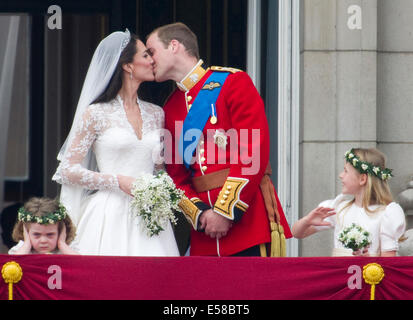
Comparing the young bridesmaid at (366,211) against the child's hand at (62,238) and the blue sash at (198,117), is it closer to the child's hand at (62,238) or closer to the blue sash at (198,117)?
the blue sash at (198,117)

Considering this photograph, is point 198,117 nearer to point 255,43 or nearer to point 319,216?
point 319,216

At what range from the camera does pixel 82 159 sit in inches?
268

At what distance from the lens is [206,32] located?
948cm

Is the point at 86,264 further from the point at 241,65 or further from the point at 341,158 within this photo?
the point at 241,65

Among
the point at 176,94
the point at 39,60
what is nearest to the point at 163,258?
the point at 176,94

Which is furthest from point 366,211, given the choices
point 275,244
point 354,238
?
point 275,244

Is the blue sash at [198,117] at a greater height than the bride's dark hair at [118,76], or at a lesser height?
lesser

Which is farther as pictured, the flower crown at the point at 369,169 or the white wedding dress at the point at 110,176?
the flower crown at the point at 369,169

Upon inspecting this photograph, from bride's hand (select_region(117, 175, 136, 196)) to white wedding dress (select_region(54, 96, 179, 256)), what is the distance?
0.03 metres

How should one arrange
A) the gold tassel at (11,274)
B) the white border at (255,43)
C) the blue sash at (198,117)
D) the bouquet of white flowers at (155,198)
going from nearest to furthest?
the gold tassel at (11,274), the bouquet of white flowers at (155,198), the blue sash at (198,117), the white border at (255,43)

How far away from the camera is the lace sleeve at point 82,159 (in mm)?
6719

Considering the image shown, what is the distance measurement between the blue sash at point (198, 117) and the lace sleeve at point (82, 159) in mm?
449

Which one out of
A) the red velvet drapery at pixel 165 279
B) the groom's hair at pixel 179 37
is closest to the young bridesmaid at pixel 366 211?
the red velvet drapery at pixel 165 279
